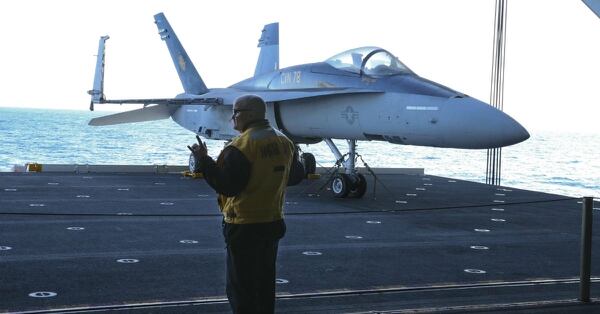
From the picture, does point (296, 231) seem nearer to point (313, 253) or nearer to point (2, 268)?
point (313, 253)

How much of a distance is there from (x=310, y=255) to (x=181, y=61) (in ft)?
41.6

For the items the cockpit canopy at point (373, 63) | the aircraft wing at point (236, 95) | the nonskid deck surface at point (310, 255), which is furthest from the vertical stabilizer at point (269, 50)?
the nonskid deck surface at point (310, 255)

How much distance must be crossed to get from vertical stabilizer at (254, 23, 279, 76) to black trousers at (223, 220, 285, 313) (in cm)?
1471

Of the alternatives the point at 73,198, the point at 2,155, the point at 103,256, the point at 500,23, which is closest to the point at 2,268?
the point at 103,256

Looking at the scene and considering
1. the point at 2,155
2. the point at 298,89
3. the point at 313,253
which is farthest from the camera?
the point at 2,155

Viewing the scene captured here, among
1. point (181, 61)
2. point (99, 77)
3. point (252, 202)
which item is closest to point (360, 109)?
point (99, 77)

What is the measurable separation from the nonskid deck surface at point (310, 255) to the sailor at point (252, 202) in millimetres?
1333

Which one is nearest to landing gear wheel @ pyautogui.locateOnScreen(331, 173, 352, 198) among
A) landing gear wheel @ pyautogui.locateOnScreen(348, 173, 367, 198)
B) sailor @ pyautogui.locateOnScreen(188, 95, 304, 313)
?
landing gear wheel @ pyautogui.locateOnScreen(348, 173, 367, 198)

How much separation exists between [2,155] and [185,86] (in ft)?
143

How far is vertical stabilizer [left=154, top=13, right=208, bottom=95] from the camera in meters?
18.9

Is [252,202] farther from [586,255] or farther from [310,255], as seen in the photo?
[310,255]

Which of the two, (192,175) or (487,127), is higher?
Answer: (487,127)

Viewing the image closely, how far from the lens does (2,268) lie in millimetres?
6477

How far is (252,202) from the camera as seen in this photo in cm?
390
